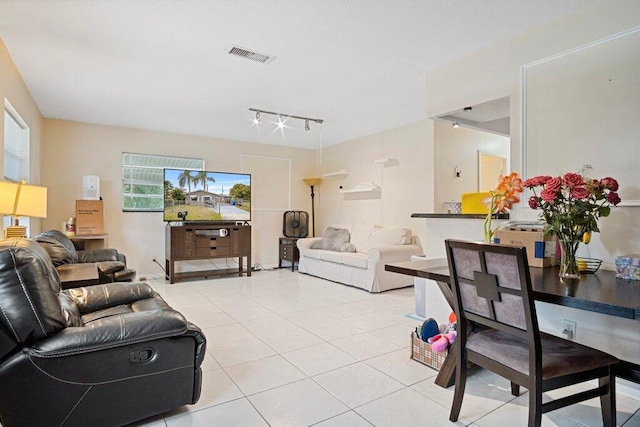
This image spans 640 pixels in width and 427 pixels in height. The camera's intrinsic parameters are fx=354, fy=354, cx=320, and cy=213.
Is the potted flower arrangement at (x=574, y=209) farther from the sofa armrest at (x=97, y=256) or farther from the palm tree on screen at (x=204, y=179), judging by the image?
the palm tree on screen at (x=204, y=179)

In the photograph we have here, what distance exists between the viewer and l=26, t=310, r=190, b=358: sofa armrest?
1506mm

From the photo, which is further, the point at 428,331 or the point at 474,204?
the point at 474,204

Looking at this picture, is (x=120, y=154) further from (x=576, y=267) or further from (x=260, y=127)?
(x=576, y=267)

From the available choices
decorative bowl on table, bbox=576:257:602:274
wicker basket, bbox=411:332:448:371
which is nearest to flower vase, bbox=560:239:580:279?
decorative bowl on table, bbox=576:257:602:274

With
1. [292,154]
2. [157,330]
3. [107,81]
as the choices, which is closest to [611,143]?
[157,330]

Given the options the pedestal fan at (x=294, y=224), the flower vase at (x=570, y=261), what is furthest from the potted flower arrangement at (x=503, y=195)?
the pedestal fan at (x=294, y=224)

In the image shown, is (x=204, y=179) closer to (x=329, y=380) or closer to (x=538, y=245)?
(x=329, y=380)

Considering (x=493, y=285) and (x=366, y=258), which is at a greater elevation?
(x=493, y=285)

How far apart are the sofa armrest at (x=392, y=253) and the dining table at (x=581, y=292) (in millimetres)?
2345

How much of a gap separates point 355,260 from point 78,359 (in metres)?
3.82

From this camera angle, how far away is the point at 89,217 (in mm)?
4902

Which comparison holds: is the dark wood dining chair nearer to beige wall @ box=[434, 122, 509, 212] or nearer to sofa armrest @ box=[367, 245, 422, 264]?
sofa armrest @ box=[367, 245, 422, 264]

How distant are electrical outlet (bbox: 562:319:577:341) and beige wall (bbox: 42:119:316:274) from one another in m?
5.17

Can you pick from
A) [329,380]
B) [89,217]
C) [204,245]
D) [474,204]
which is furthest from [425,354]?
[89,217]
